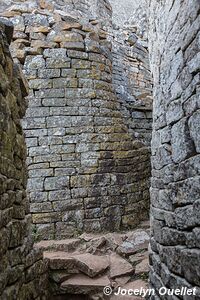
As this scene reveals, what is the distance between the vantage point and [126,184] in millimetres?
4797

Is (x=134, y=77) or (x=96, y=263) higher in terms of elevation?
(x=134, y=77)

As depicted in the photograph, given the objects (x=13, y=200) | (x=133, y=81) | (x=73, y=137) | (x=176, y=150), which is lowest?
(x=13, y=200)

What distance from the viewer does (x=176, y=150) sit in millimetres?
2242

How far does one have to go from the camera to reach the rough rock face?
4469mm

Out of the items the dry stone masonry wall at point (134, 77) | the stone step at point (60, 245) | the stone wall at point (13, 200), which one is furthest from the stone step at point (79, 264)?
the dry stone masonry wall at point (134, 77)

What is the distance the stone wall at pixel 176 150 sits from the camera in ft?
6.24

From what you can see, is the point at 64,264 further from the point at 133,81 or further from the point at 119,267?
the point at 133,81

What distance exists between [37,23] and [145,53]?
14.4 feet

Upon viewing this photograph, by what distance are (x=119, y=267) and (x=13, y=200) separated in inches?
70.5

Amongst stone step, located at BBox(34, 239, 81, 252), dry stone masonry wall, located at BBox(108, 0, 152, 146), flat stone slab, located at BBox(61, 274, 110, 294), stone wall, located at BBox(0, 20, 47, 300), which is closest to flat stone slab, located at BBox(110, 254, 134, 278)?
flat stone slab, located at BBox(61, 274, 110, 294)

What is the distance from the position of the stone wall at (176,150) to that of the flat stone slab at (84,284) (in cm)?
68

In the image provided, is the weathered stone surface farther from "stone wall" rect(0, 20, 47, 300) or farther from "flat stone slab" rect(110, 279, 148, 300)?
"stone wall" rect(0, 20, 47, 300)

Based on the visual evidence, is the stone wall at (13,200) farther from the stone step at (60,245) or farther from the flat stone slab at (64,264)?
the stone step at (60,245)

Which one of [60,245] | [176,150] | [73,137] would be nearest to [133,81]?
[73,137]
